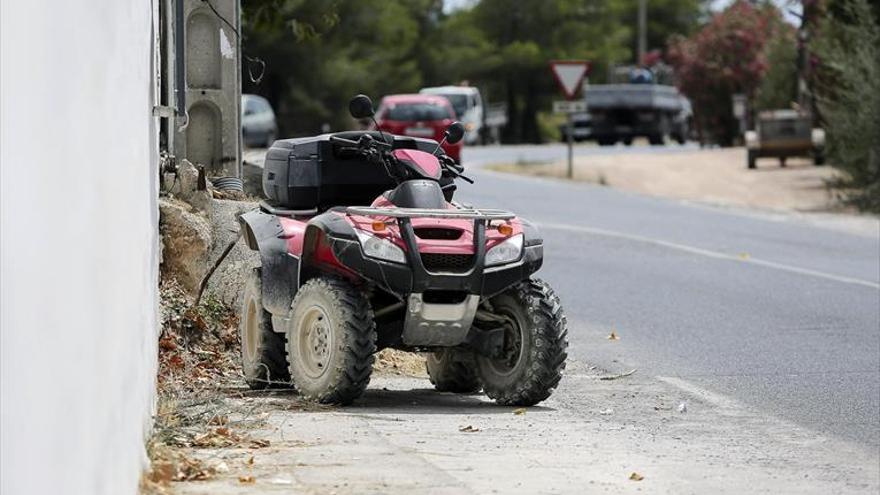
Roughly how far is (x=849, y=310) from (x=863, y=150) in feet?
49.7

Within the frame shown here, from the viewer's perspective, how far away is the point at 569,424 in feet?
33.5

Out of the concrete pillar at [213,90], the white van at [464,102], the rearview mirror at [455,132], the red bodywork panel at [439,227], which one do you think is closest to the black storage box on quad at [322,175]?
the rearview mirror at [455,132]

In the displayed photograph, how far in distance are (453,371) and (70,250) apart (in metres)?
5.95

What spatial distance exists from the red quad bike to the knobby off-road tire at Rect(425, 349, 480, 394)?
18 mm

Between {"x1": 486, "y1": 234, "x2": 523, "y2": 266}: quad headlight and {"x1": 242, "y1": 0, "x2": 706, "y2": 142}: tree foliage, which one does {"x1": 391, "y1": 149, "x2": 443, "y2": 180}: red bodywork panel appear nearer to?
{"x1": 486, "y1": 234, "x2": 523, "y2": 266}: quad headlight

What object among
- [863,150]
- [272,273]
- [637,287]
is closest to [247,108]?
[863,150]

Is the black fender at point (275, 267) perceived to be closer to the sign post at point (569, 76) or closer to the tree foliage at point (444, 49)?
the sign post at point (569, 76)

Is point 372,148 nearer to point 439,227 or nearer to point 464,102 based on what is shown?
point 439,227

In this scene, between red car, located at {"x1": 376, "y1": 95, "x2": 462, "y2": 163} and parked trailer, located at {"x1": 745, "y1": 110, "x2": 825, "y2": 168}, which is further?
red car, located at {"x1": 376, "y1": 95, "x2": 462, "y2": 163}

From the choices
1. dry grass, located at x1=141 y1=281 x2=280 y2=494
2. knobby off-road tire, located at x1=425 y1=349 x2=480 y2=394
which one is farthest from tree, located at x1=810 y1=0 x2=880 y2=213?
knobby off-road tire, located at x1=425 y1=349 x2=480 y2=394

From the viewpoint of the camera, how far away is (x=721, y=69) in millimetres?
59750

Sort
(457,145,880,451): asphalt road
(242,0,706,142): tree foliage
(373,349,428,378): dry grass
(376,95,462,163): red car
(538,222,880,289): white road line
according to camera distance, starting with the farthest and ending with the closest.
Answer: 1. (242,0,706,142): tree foliage
2. (376,95,462,163): red car
3. (538,222,880,289): white road line
4. (373,349,428,378): dry grass
5. (457,145,880,451): asphalt road

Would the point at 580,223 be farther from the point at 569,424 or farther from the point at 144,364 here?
the point at 144,364

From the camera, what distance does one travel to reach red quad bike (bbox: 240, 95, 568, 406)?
10133 mm
